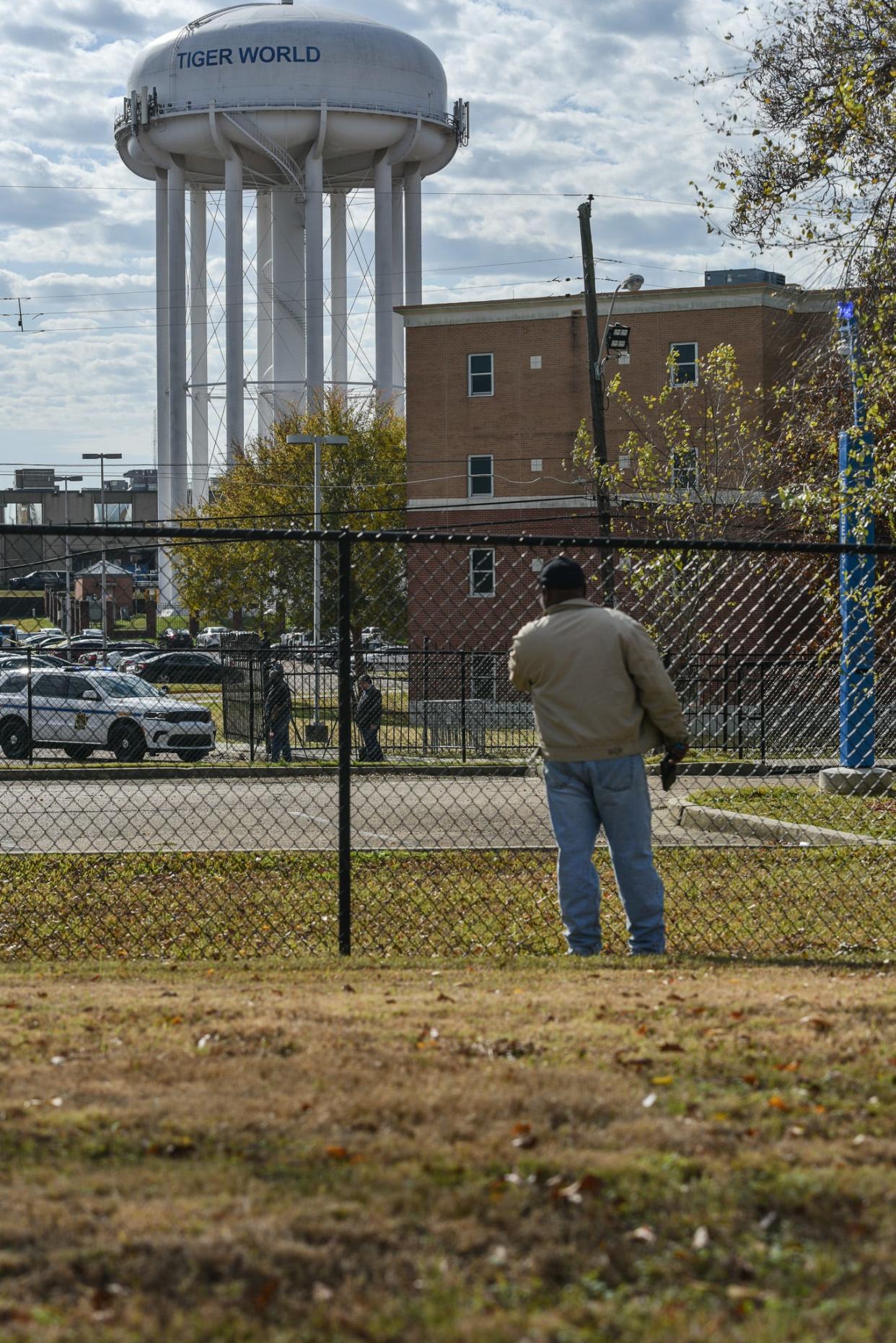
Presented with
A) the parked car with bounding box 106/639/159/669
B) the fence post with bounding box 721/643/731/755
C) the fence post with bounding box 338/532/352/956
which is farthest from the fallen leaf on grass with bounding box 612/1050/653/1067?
the fence post with bounding box 721/643/731/755

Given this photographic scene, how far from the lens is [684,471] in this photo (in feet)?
92.3

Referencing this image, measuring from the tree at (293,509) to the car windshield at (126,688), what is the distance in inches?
669

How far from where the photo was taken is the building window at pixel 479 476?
4762 centimetres

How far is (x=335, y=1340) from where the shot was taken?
3.18m

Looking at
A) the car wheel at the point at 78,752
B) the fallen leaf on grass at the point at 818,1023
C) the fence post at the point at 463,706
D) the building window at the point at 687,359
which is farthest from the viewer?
the building window at the point at 687,359

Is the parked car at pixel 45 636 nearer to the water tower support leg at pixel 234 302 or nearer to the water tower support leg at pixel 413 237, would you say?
the water tower support leg at pixel 234 302

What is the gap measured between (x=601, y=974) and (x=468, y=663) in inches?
638

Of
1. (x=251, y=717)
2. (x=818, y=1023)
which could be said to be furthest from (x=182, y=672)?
(x=818, y=1023)

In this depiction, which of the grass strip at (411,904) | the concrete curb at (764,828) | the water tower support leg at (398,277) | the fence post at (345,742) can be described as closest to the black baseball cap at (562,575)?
the fence post at (345,742)

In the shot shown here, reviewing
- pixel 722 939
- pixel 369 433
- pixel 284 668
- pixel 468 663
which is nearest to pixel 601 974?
pixel 722 939

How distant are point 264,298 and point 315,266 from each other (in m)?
5.28

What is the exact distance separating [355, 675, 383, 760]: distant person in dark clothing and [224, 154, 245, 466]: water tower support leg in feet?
138

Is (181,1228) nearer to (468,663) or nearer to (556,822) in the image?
(556,822)

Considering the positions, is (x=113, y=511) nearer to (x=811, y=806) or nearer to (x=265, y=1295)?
(x=811, y=806)
